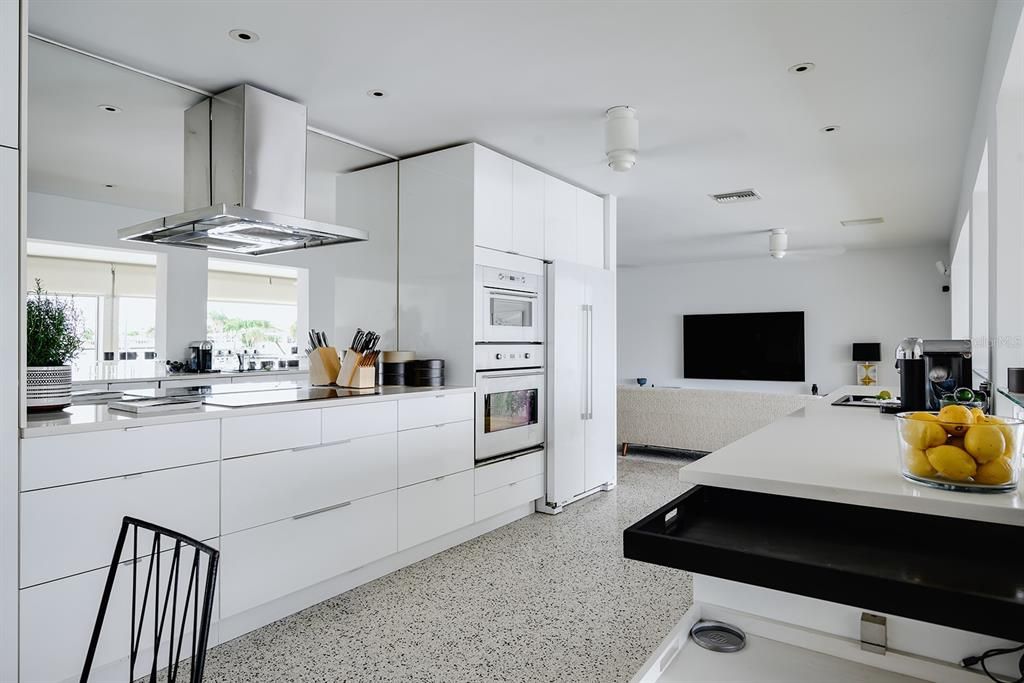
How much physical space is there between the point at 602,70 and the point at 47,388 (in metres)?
2.51

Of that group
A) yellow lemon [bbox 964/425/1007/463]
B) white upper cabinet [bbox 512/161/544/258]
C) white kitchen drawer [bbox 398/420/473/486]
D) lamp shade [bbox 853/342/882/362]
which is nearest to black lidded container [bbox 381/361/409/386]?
white kitchen drawer [bbox 398/420/473/486]

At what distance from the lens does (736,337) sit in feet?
27.9

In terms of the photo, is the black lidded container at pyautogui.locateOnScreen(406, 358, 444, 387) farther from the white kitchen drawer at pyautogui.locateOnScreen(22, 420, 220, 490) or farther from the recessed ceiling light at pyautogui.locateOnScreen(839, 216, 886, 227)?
the recessed ceiling light at pyautogui.locateOnScreen(839, 216, 886, 227)

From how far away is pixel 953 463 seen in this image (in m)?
1.12

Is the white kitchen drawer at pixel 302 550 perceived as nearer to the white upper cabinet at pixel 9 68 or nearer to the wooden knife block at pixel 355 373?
the wooden knife block at pixel 355 373

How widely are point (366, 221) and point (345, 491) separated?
6.59ft

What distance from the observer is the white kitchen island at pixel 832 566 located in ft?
3.26

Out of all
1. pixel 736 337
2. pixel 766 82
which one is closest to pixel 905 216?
pixel 736 337

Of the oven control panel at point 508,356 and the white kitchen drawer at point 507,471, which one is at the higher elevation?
the oven control panel at point 508,356

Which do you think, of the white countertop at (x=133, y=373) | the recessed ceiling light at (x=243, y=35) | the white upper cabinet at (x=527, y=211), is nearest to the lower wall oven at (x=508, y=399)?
the white upper cabinet at (x=527, y=211)

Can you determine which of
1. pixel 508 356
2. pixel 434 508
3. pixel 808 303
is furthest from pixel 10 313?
pixel 808 303

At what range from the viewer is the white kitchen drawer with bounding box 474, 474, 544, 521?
3.64 metres

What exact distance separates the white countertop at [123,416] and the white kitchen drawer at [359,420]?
0.04 m

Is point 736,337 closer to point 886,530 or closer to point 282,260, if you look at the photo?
point 282,260
